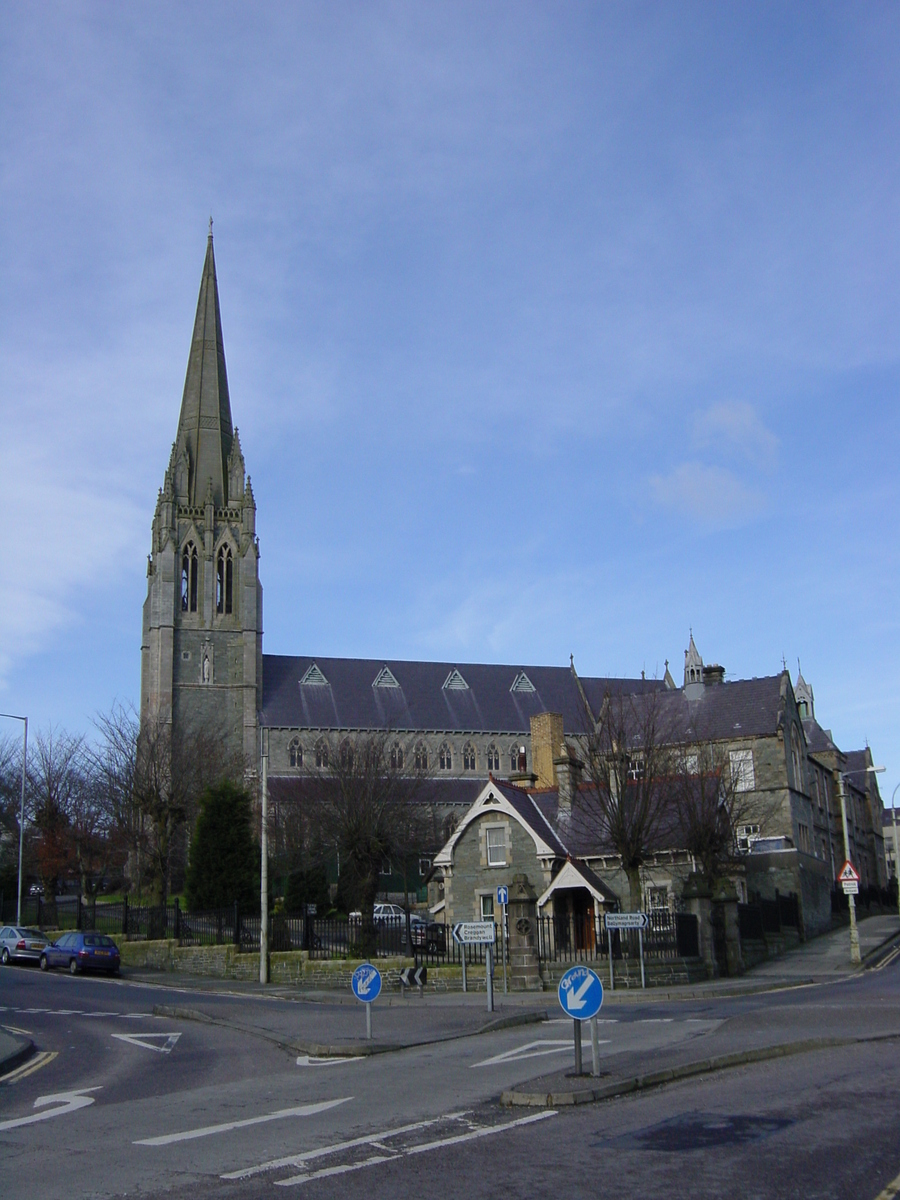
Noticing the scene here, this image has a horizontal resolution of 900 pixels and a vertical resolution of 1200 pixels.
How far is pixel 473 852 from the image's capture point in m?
41.5

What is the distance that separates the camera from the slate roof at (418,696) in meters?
97.1

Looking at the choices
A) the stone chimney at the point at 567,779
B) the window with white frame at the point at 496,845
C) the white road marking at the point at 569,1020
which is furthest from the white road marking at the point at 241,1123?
the stone chimney at the point at 567,779

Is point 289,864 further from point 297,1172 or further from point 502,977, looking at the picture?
point 297,1172

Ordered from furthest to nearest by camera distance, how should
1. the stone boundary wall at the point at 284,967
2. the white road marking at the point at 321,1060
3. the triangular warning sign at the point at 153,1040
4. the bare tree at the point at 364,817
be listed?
the bare tree at the point at 364,817
the stone boundary wall at the point at 284,967
the triangular warning sign at the point at 153,1040
the white road marking at the point at 321,1060

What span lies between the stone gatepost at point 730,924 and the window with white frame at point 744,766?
675 inches

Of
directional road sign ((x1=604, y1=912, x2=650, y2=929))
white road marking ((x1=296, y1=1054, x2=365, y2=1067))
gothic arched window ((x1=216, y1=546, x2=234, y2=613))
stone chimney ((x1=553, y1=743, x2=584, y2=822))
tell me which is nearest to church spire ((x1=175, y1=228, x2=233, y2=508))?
gothic arched window ((x1=216, y1=546, x2=234, y2=613))

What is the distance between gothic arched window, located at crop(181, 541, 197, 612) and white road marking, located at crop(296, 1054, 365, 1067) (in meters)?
82.5

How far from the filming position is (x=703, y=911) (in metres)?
34.7

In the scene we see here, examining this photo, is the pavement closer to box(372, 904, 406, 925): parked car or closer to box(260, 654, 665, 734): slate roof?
box(372, 904, 406, 925): parked car

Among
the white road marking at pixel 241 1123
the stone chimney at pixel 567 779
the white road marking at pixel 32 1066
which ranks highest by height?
the stone chimney at pixel 567 779

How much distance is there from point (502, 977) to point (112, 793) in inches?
1370

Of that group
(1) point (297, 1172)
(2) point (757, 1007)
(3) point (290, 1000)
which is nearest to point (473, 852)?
(3) point (290, 1000)

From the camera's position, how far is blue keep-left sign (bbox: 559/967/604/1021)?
39.5 feet

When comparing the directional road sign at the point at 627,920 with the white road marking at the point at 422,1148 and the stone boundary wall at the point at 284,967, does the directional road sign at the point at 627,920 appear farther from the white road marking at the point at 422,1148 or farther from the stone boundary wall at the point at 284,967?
the white road marking at the point at 422,1148
